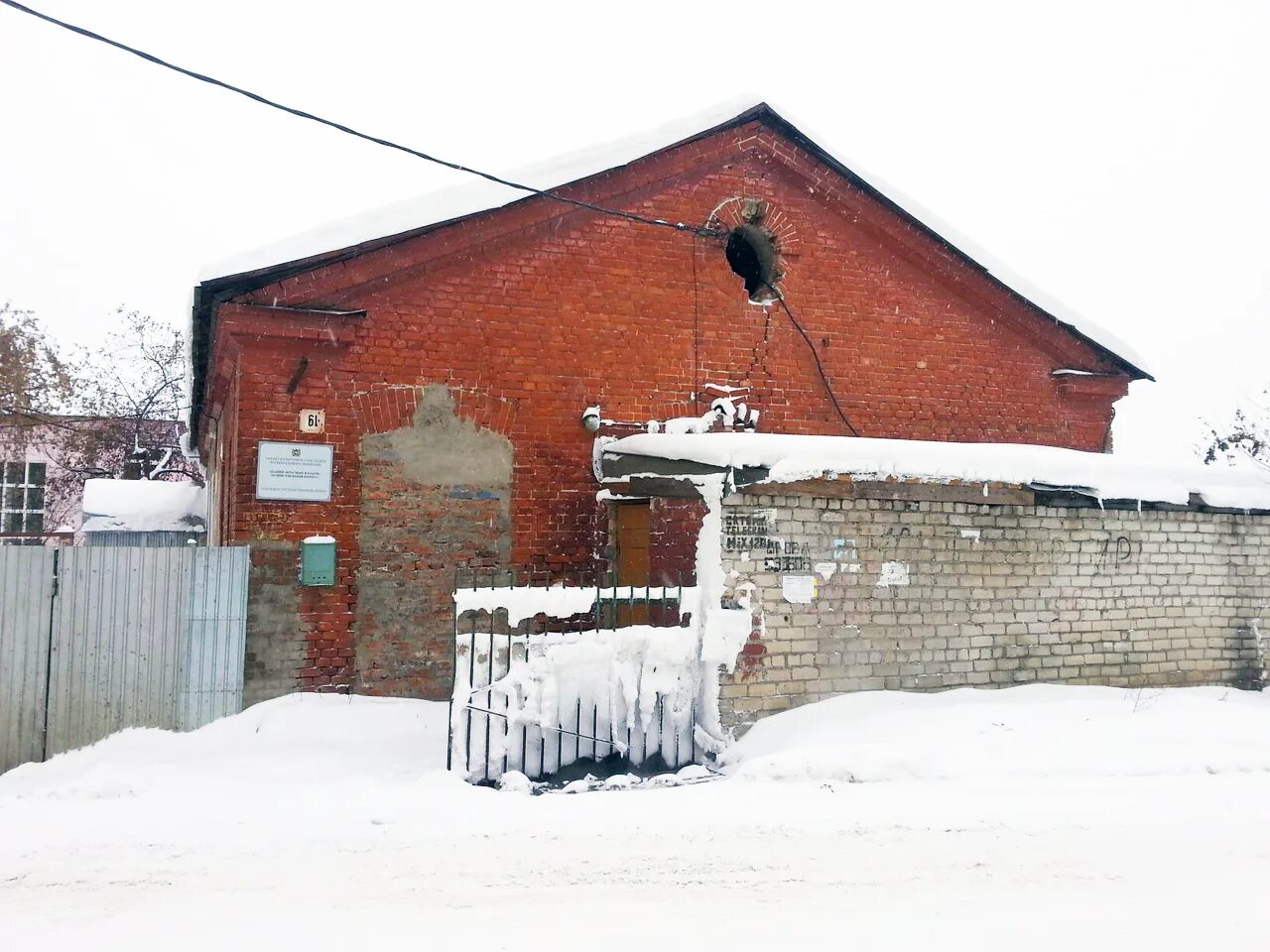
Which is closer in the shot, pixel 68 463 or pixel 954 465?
pixel 954 465

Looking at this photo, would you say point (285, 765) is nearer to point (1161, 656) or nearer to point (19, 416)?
point (1161, 656)

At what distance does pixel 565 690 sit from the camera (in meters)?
6.21

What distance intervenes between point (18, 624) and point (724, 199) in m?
7.68

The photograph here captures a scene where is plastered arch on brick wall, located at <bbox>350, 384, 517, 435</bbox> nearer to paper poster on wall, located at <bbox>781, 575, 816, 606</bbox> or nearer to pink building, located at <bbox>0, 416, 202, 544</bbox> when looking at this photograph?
paper poster on wall, located at <bbox>781, 575, 816, 606</bbox>

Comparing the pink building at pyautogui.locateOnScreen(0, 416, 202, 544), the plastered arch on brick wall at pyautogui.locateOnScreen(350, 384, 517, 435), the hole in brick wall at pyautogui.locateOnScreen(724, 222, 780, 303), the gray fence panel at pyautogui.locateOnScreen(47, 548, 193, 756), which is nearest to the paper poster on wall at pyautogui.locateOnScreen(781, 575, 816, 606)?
the plastered arch on brick wall at pyautogui.locateOnScreen(350, 384, 517, 435)

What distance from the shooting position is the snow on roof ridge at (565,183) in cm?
780

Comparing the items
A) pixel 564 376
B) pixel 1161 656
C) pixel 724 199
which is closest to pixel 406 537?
pixel 564 376

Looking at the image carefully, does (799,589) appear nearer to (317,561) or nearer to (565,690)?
(565,690)

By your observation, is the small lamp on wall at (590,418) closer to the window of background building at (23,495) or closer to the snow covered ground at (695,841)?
the snow covered ground at (695,841)

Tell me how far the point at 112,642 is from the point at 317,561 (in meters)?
1.64

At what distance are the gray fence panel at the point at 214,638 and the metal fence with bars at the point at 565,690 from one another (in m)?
2.24

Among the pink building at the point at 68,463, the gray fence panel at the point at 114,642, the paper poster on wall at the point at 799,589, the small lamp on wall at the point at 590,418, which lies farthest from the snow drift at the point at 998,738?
the pink building at the point at 68,463

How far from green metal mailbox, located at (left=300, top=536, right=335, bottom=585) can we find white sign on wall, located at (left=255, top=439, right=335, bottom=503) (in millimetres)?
390

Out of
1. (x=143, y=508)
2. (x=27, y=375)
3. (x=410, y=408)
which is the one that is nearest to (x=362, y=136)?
(x=410, y=408)
